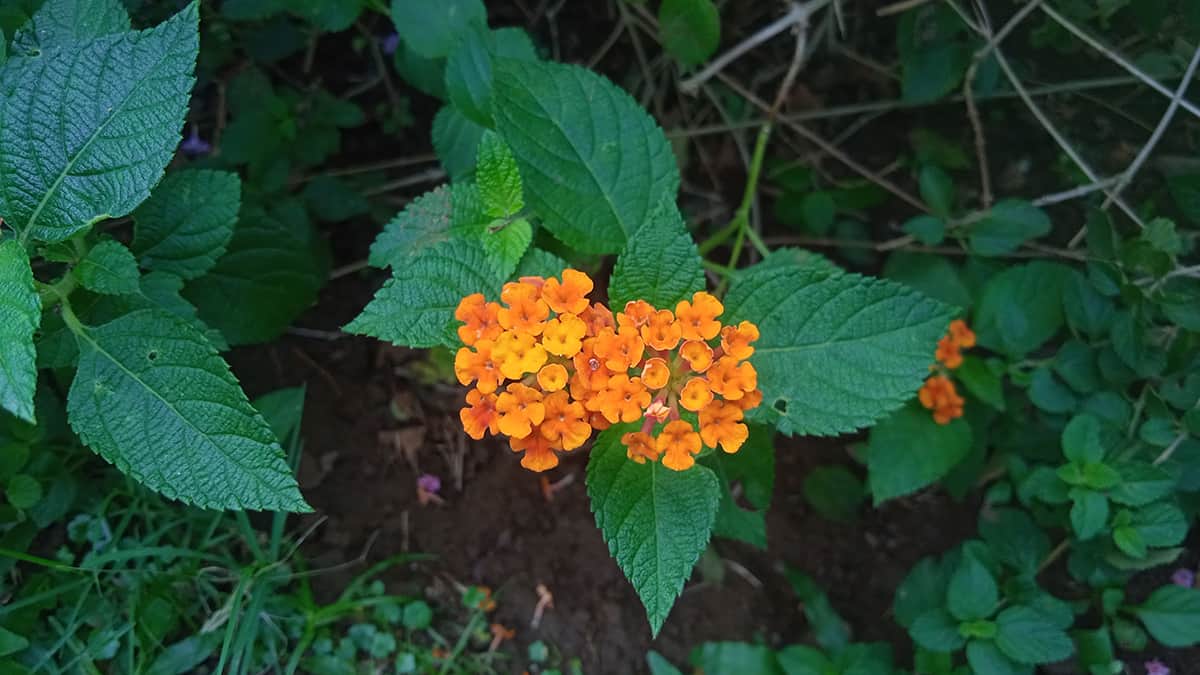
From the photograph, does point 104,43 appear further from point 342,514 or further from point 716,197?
point 716,197

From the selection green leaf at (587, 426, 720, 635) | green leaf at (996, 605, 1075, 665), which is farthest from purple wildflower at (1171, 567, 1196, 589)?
green leaf at (587, 426, 720, 635)

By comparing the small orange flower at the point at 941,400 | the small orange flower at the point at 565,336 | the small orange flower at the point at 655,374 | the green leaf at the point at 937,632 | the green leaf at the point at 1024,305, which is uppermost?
the small orange flower at the point at 565,336

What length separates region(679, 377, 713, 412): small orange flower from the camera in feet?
4.06

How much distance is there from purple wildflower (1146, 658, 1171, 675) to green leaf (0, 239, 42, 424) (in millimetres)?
2056

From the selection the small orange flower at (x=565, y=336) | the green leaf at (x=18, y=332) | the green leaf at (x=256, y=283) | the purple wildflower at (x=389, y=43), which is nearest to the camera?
the green leaf at (x=18, y=332)

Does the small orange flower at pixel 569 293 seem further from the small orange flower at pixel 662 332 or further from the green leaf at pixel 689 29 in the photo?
the green leaf at pixel 689 29

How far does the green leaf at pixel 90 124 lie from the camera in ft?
4.10

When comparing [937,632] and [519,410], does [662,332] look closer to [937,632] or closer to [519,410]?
[519,410]

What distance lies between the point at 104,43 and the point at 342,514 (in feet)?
3.72

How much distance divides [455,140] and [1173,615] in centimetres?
170

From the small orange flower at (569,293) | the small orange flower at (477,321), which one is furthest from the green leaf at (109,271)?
the small orange flower at (569,293)

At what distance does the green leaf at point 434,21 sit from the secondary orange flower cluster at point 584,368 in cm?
70

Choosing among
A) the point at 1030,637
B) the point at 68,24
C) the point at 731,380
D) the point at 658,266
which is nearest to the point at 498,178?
the point at 658,266

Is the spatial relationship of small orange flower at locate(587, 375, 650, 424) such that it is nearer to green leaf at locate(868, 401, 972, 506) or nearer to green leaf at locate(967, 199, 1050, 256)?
green leaf at locate(868, 401, 972, 506)
